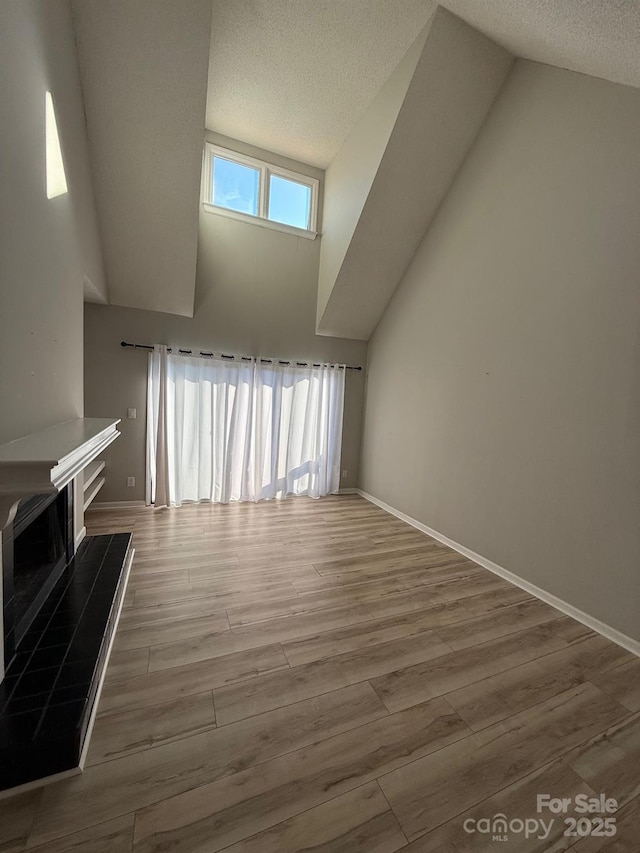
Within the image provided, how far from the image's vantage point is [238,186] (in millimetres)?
3908

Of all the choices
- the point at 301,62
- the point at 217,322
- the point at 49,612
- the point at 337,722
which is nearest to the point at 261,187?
the point at 301,62

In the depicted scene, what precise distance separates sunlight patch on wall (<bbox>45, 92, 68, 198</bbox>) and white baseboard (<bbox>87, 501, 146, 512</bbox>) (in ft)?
9.83

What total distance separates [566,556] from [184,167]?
4.14m

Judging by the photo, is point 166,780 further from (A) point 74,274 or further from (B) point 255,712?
(A) point 74,274

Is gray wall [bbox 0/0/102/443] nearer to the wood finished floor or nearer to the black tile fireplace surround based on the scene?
the black tile fireplace surround

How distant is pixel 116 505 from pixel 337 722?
338 cm

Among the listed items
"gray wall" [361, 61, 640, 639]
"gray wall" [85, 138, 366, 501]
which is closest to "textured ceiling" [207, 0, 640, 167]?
"gray wall" [361, 61, 640, 639]

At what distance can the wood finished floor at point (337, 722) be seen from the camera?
1.04 m

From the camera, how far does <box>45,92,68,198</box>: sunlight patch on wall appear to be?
1669mm

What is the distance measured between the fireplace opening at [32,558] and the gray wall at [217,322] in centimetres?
168

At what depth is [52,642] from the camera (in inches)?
61.3

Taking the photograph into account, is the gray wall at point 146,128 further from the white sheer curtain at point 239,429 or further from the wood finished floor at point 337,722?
the wood finished floor at point 337,722

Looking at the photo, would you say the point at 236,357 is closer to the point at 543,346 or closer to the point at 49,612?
the point at 49,612

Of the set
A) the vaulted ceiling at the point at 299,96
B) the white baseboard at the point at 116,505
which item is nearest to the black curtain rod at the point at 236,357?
the vaulted ceiling at the point at 299,96
